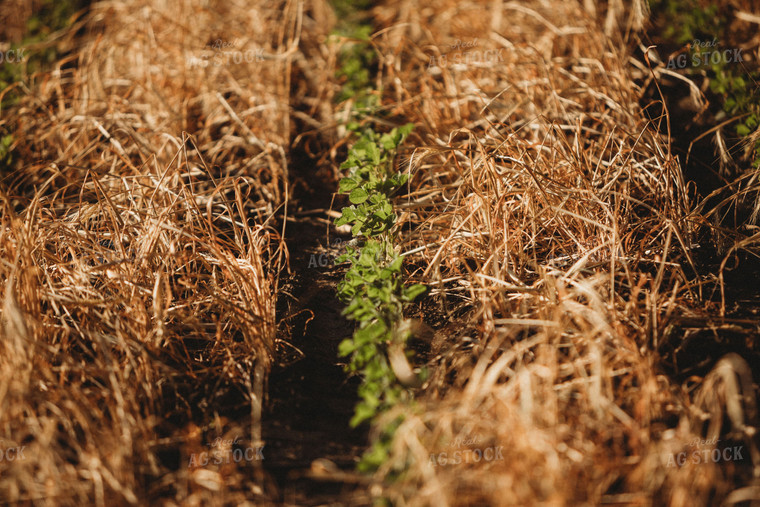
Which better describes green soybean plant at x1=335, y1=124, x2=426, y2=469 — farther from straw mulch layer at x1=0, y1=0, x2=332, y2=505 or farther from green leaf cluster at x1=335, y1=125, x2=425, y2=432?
straw mulch layer at x1=0, y1=0, x2=332, y2=505

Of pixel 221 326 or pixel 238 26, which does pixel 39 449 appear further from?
pixel 238 26

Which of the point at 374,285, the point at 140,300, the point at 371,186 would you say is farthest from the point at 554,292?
the point at 140,300

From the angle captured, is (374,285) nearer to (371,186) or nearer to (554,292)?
(371,186)

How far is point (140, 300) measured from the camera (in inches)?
82.0

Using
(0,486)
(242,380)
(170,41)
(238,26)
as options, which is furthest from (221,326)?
(238,26)

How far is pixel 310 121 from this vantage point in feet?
11.3

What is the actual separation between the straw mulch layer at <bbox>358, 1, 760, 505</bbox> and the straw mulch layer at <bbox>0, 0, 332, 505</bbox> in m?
0.73

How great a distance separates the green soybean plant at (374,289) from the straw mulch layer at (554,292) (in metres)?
0.15

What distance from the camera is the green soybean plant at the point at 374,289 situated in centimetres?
175

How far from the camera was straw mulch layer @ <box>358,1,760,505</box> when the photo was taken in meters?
1.55

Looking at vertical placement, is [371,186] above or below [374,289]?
above

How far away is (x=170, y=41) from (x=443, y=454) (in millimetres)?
3372

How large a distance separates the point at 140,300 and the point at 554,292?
65.3 inches

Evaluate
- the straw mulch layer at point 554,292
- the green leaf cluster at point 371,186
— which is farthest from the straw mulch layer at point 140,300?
the straw mulch layer at point 554,292
